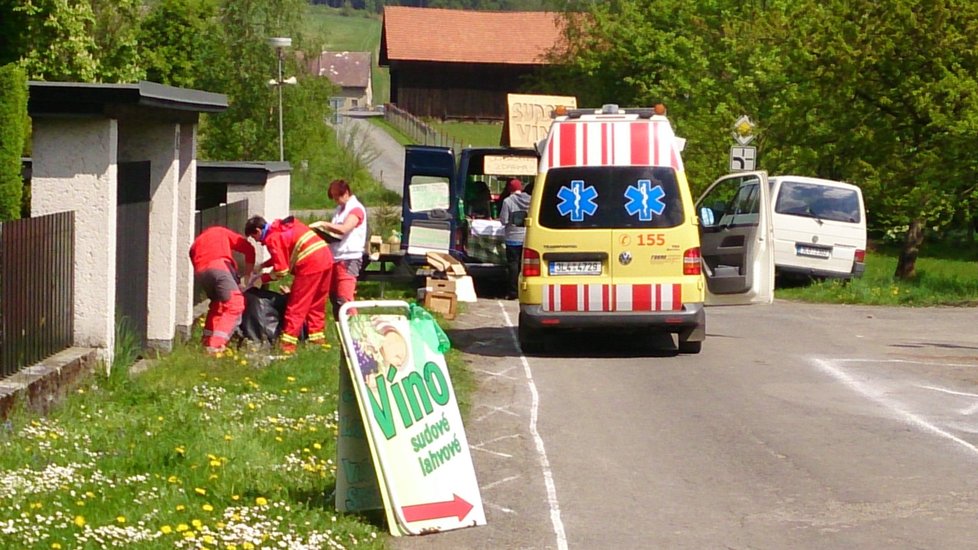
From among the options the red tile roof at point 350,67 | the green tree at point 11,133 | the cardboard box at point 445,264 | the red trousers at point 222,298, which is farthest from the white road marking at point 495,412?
the red tile roof at point 350,67

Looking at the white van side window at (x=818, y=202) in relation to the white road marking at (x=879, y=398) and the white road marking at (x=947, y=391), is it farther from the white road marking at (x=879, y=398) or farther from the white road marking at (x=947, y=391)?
the white road marking at (x=947, y=391)

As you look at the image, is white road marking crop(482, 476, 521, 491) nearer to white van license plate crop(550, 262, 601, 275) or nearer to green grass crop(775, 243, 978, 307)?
white van license plate crop(550, 262, 601, 275)

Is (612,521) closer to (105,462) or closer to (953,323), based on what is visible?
(105,462)

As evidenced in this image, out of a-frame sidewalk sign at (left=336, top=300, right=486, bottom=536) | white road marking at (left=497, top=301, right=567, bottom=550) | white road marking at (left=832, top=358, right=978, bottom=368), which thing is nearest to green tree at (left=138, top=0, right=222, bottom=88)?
white road marking at (left=497, top=301, right=567, bottom=550)

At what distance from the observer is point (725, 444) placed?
34.8 ft

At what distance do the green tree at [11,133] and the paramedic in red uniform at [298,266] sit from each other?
2721mm

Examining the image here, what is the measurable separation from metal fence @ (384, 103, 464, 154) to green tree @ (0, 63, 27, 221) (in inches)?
2219

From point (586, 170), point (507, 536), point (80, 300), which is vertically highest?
point (586, 170)

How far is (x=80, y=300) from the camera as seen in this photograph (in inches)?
478

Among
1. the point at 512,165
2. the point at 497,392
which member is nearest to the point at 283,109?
the point at 512,165

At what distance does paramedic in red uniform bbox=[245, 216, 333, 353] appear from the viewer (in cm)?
1475

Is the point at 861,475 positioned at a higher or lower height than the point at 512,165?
lower

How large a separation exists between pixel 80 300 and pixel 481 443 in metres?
3.80

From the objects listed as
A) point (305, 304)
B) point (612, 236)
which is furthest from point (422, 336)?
point (612, 236)
